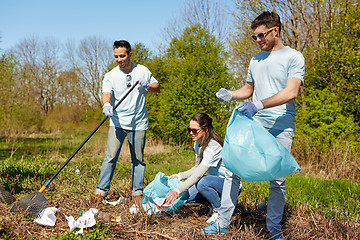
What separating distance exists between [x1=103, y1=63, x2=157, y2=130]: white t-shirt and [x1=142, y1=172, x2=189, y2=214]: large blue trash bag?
2.52 feet

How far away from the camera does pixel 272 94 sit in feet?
8.09

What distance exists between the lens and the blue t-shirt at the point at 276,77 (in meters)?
2.33

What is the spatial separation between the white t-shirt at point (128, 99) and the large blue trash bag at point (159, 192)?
0.77 m

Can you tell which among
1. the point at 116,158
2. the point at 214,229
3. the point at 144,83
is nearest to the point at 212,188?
the point at 214,229

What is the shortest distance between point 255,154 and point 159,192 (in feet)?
3.89

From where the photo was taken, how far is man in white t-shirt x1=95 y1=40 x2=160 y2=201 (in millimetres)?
3549

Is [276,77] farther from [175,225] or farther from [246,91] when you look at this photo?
[175,225]

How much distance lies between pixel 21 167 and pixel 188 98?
6.11 m

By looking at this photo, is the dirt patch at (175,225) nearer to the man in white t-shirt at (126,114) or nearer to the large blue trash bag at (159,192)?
the large blue trash bag at (159,192)

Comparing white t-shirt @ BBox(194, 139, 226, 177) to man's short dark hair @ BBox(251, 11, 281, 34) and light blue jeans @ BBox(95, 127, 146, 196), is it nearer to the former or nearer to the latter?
light blue jeans @ BBox(95, 127, 146, 196)

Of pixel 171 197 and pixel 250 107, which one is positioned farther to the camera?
pixel 171 197

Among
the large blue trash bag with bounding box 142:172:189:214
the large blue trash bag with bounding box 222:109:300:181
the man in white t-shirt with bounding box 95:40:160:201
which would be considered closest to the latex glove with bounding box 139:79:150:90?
the man in white t-shirt with bounding box 95:40:160:201

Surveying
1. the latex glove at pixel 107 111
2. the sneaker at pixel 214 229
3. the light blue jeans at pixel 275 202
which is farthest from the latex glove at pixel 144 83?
the sneaker at pixel 214 229

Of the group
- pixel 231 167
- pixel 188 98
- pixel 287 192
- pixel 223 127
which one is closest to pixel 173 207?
pixel 231 167
